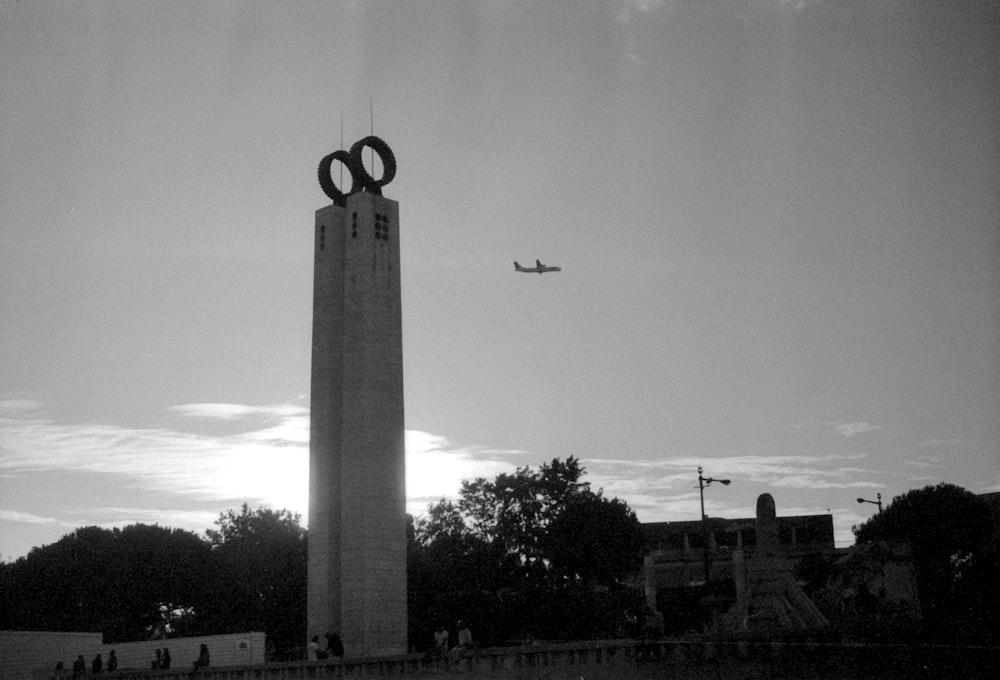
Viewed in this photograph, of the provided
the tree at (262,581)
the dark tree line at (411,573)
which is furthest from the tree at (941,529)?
the tree at (262,581)

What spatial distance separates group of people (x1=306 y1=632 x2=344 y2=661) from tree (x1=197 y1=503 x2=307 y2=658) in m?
26.7

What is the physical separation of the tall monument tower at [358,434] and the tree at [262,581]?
24146mm

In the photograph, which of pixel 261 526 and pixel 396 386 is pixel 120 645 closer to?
pixel 396 386

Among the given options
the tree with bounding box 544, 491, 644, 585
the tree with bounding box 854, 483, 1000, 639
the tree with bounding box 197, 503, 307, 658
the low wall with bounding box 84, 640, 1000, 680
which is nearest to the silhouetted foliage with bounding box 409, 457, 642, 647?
the tree with bounding box 544, 491, 644, 585

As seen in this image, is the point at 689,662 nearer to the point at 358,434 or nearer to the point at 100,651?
the point at 358,434

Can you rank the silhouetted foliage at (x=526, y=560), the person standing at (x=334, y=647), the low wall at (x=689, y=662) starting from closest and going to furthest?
1. the low wall at (x=689, y=662)
2. the person standing at (x=334, y=647)
3. the silhouetted foliage at (x=526, y=560)

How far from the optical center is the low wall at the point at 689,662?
17.8 meters

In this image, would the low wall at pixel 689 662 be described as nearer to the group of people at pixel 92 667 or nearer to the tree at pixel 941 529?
the group of people at pixel 92 667

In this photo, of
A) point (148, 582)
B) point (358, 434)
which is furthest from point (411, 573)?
point (148, 582)

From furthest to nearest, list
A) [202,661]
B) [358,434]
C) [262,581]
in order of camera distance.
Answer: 1. [262,581]
2. [358,434]
3. [202,661]

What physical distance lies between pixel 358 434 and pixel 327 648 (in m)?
6.85

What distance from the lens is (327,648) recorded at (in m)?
33.2

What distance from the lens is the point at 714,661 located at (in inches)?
851

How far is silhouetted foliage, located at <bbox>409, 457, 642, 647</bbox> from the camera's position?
5166 centimetres
